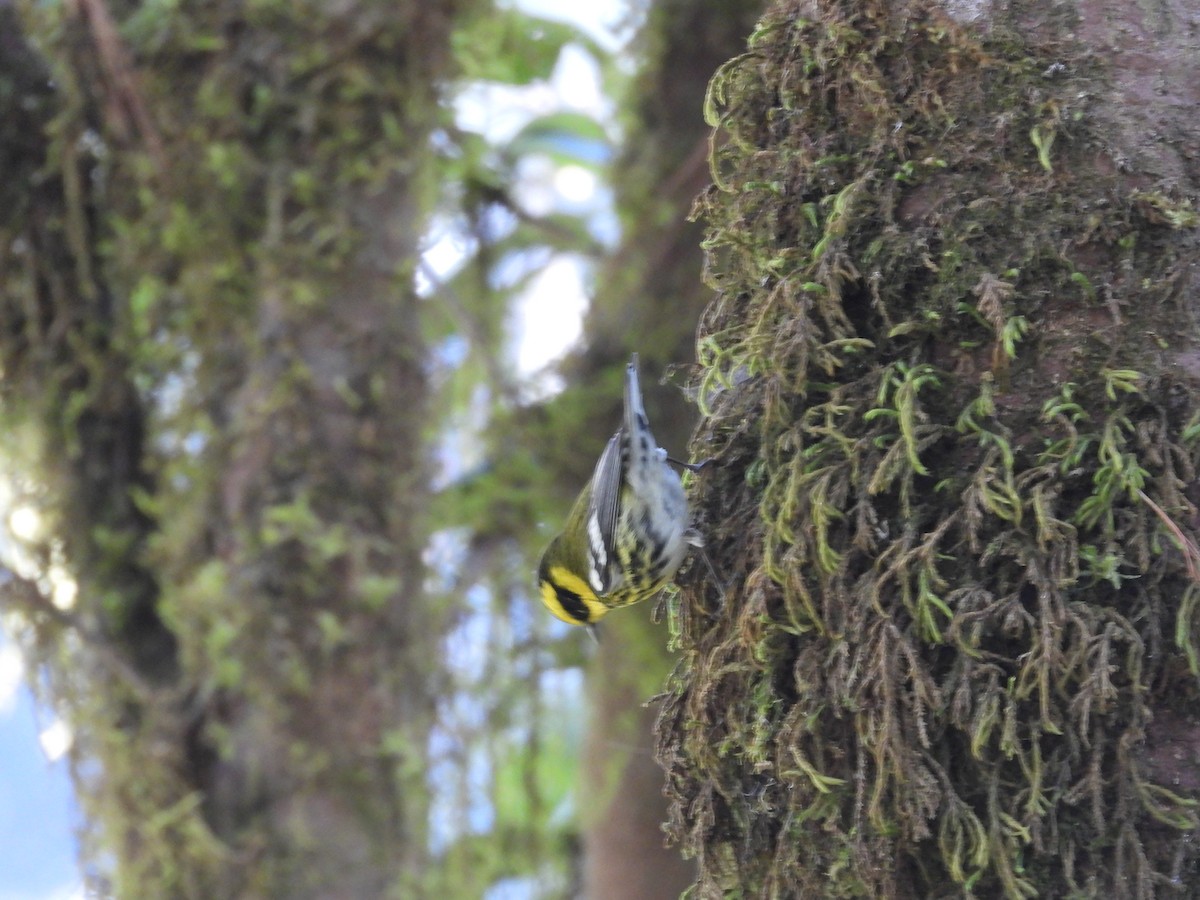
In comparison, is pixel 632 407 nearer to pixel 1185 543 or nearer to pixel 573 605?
pixel 573 605

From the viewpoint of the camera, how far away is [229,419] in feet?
13.2

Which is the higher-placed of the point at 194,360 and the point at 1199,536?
the point at 194,360

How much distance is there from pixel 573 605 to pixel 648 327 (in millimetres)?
2406

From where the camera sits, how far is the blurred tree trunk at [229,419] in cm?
382

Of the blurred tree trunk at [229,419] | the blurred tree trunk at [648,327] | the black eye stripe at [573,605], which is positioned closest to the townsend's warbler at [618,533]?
the black eye stripe at [573,605]

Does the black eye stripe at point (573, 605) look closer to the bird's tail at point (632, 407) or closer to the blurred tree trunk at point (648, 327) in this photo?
the bird's tail at point (632, 407)

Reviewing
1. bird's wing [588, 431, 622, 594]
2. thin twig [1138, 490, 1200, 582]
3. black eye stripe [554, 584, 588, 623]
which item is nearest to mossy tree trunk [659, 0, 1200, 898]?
thin twig [1138, 490, 1200, 582]

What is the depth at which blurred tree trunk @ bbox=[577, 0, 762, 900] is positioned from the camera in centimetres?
500

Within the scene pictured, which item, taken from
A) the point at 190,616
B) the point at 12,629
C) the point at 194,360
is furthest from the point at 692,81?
the point at 12,629

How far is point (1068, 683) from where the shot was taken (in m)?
→ 1.47

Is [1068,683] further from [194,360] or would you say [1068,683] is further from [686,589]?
[194,360]

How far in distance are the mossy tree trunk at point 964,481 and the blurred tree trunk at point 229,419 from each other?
2.31 m

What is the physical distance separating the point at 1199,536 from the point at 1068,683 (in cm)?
24

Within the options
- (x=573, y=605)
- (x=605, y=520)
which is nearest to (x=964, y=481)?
(x=605, y=520)
